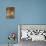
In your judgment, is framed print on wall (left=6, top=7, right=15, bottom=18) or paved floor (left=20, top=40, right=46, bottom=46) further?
framed print on wall (left=6, top=7, right=15, bottom=18)

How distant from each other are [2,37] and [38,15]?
117cm

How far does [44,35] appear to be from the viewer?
3.63 m

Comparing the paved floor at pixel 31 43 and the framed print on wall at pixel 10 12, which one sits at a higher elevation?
the framed print on wall at pixel 10 12

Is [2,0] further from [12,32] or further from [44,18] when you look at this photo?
[44,18]

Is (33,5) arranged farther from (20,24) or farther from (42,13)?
(20,24)

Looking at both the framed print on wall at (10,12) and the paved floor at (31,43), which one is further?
the framed print on wall at (10,12)

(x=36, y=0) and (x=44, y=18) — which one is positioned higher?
(x=36, y=0)

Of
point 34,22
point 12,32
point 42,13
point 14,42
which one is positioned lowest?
point 14,42

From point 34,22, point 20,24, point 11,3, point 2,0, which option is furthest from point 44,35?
point 2,0

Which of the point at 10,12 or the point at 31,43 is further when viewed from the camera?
the point at 10,12

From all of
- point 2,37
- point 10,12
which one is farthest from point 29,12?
point 2,37

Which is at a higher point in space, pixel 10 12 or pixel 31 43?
pixel 10 12

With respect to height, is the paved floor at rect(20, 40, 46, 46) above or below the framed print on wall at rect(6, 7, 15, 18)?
below

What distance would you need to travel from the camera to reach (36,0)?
383 cm
